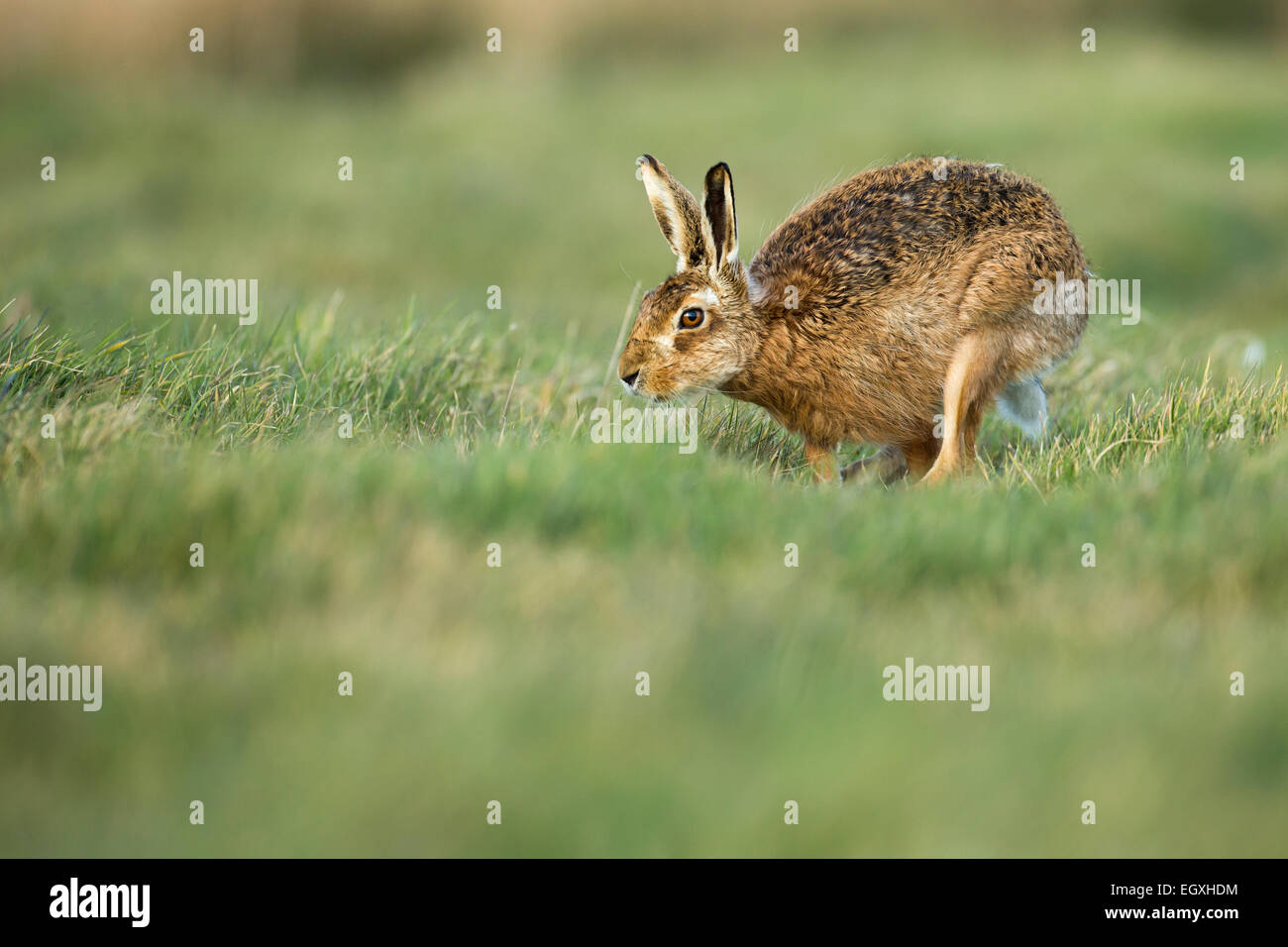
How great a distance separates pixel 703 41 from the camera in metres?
26.2

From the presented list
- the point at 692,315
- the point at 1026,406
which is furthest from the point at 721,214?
the point at 1026,406

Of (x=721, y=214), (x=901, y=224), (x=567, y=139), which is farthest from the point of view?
(x=567, y=139)

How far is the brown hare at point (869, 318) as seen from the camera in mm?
6422

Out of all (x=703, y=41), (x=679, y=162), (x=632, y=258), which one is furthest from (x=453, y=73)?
(x=632, y=258)

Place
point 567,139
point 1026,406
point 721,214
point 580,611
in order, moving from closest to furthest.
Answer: point 580,611, point 721,214, point 1026,406, point 567,139

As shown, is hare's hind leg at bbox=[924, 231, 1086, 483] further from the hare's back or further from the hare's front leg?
the hare's front leg

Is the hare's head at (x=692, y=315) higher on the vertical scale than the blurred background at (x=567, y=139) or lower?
lower

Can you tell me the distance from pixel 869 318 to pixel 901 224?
0.53 metres

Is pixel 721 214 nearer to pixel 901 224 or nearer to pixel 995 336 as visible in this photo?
pixel 901 224

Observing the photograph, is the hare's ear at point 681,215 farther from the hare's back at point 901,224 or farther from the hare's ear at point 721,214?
the hare's back at point 901,224

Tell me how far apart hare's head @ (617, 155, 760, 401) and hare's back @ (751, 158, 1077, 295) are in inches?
13.8

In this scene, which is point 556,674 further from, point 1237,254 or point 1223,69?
point 1223,69

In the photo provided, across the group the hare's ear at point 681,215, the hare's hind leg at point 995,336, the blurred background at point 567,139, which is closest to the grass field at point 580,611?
the hare's hind leg at point 995,336

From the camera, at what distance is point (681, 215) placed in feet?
21.1
